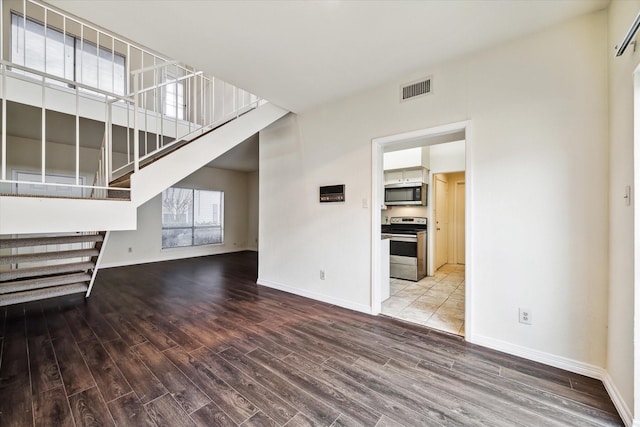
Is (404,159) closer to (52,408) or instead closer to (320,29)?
(320,29)

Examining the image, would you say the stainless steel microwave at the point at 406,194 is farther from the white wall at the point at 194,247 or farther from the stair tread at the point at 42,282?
the stair tread at the point at 42,282

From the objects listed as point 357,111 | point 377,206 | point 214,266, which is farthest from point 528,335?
point 214,266

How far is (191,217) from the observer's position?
23.7 feet

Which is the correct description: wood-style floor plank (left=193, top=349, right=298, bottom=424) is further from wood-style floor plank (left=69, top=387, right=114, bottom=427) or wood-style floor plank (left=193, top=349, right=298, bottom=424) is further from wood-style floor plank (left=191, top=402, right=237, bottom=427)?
wood-style floor plank (left=69, top=387, right=114, bottom=427)

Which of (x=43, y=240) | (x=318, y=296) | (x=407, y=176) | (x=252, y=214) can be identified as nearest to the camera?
(x=43, y=240)

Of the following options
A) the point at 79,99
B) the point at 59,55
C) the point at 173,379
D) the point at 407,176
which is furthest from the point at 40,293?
the point at 407,176

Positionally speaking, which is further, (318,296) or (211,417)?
(318,296)

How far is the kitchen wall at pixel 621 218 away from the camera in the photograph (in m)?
1.50

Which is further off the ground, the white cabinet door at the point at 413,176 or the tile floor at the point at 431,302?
the white cabinet door at the point at 413,176

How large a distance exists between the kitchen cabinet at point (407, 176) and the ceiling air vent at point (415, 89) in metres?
2.32

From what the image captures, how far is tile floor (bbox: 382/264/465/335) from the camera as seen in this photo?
2.87 meters

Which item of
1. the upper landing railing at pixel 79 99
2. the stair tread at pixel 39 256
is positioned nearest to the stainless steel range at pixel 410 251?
the upper landing railing at pixel 79 99

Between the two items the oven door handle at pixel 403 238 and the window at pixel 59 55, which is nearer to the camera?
the window at pixel 59 55

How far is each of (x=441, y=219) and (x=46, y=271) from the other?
22.1 feet
